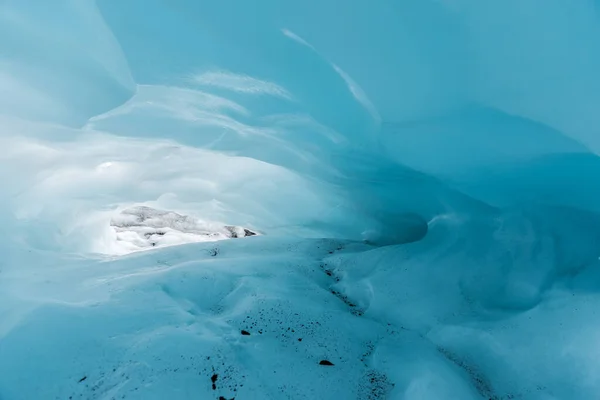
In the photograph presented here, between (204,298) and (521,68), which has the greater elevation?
(521,68)

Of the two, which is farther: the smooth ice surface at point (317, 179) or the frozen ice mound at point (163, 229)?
the frozen ice mound at point (163, 229)

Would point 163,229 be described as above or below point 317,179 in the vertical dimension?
below

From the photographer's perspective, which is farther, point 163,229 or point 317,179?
point 163,229

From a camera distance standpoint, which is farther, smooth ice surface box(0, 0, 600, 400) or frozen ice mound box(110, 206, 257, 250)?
frozen ice mound box(110, 206, 257, 250)

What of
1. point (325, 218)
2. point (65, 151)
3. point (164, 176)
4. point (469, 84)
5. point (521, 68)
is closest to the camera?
point (521, 68)

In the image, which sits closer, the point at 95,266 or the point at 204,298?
the point at 204,298

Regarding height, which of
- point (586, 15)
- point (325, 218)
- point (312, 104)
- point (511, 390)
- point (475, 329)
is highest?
point (586, 15)

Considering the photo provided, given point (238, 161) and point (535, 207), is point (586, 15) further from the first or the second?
point (238, 161)

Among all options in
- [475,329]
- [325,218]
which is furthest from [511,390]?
[325,218]
